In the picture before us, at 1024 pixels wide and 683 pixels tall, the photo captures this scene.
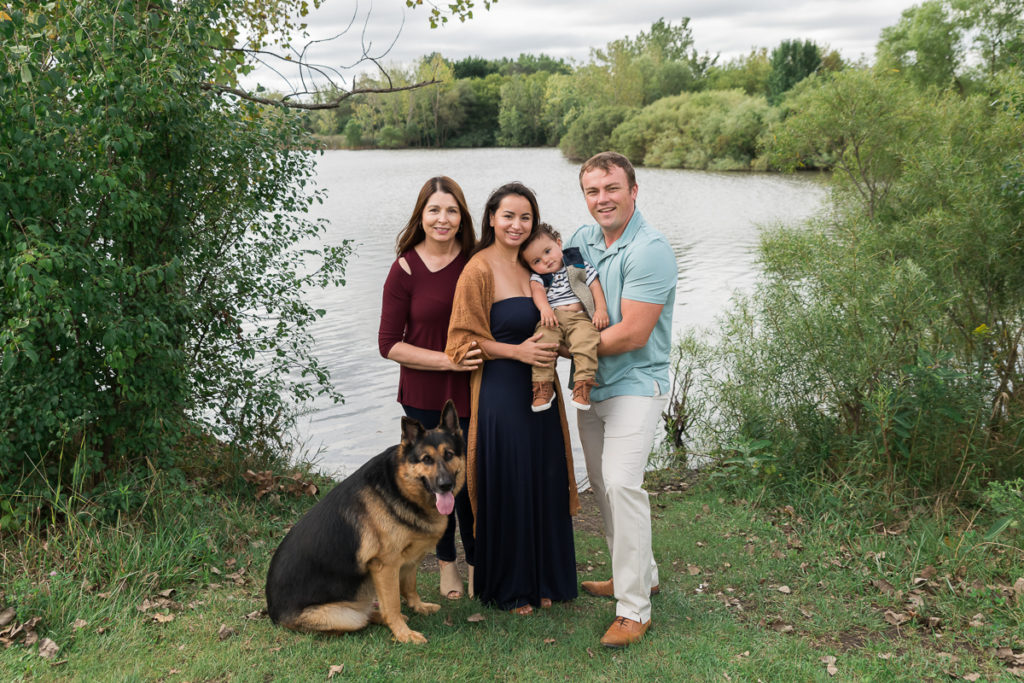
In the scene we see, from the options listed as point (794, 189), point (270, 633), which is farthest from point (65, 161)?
point (794, 189)

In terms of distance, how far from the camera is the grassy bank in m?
4.01

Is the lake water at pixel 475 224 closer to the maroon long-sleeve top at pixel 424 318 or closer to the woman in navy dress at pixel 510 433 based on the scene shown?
the woman in navy dress at pixel 510 433

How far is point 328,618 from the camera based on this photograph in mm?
4129

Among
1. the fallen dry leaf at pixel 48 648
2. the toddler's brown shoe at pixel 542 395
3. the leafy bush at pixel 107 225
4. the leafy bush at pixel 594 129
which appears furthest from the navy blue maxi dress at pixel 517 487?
the leafy bush at pixel 594 129

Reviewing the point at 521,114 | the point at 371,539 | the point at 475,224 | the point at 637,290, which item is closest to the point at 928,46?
the point at 475,224

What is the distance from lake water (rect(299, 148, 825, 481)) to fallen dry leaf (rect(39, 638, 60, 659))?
4.43 metres

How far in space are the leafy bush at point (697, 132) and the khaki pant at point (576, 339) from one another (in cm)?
3689

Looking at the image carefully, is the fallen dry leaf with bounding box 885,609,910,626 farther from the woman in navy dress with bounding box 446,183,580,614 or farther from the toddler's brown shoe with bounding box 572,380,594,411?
the toddler's brown shoe with bounding box 572,380,594,411

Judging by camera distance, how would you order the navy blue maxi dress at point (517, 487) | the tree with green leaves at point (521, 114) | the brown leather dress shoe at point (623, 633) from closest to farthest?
→ the brown leather dress shoe at point (623, 633) < the navy blue maxi dress at point (517, 487) < the tree with green leaves at point (521, 114)

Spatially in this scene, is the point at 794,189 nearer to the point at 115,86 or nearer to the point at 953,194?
the point at 953,194

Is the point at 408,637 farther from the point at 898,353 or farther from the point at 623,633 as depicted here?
the point at 898,353

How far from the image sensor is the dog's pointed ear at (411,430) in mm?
4027

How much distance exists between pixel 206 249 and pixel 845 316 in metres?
5.61

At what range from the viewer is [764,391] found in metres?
7.23
